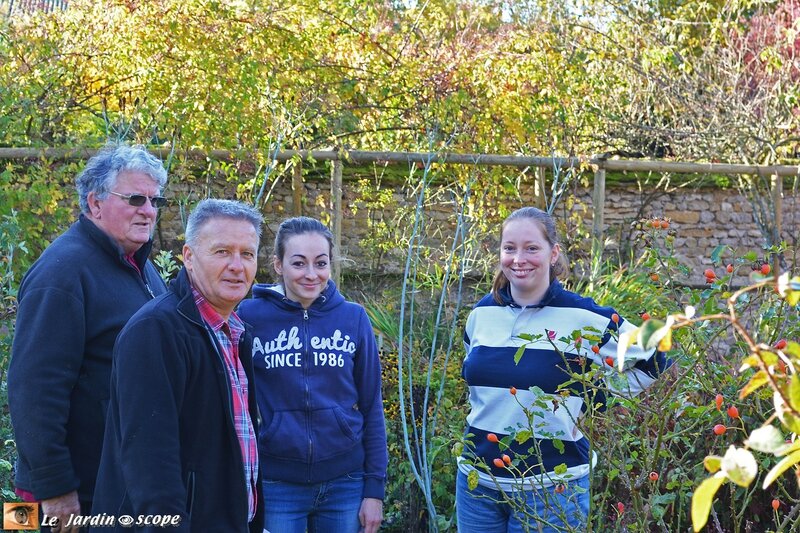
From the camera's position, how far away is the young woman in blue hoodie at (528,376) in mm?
3115

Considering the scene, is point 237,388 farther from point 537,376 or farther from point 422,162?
point 422,162

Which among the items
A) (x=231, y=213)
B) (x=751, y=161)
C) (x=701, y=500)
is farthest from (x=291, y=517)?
(x=751, y=161)

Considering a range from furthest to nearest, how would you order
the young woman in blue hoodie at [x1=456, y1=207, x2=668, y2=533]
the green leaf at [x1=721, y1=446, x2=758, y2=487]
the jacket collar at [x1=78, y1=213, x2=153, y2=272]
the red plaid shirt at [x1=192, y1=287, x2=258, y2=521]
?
the young woman in blue hoodie at [x1=456, y1=207, x2=668, y2=533]
the jacket collar at [x1=78, y1=213, x2=153, y2=272]
the red plaid shirt at [x1=192, y1=287, x2=258, y2=521]
the green leaf at [x1=721, y1=446, x2=758, y2=487]

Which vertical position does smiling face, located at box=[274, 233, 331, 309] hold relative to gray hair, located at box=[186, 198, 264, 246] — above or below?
below

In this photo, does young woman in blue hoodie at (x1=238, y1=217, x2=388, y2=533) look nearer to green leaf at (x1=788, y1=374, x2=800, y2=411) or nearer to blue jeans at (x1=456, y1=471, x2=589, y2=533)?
blue jeans at (x1=456, y1=471, x2=589, y2=533)

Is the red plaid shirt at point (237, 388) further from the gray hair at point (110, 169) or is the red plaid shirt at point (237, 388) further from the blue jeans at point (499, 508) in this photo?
the blue jeans at point (499, 508)

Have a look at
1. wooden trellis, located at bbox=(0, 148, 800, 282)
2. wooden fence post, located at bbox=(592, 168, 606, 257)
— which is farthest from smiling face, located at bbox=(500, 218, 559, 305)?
wooden fence post, located at bbox=(592, 168, 606, 257)

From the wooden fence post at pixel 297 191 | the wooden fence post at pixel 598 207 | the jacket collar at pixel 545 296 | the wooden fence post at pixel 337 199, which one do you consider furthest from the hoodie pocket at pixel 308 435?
the wooden fence post at pixel 598 207

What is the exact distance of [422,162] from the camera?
6789 millimetres

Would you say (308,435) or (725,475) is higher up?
(725,475)

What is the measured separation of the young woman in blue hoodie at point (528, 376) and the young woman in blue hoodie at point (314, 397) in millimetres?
382

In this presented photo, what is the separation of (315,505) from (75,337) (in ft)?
3.55

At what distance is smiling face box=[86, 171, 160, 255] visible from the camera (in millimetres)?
3023

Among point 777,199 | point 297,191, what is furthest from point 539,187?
point 777,199
